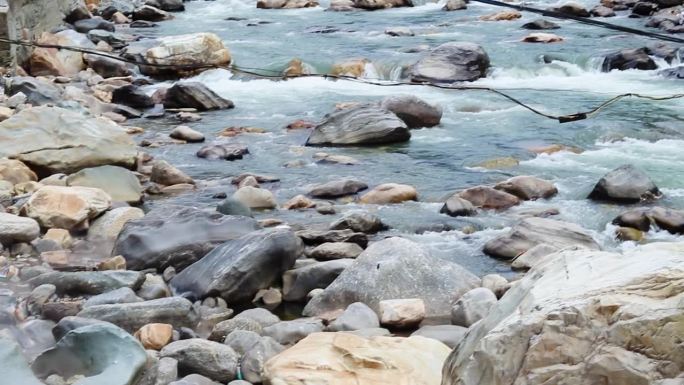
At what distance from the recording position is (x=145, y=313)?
402 centimetres

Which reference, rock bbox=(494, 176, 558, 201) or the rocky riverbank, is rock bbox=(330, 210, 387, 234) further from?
rock bbox=(494, 176, 558, 201)

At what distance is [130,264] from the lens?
4.97 metres

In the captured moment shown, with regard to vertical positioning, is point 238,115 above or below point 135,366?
below

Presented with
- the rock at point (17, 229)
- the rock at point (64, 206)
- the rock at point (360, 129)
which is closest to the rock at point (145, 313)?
the rock at point (17, 229)

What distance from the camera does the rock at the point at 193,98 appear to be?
10.0m

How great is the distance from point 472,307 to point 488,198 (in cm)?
239

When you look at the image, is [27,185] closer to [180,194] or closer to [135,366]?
[180,194]

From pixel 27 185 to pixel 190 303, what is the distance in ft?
8.04

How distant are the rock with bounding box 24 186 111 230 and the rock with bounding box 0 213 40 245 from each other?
8.2 inches

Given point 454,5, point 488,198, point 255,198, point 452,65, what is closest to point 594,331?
point 488,198

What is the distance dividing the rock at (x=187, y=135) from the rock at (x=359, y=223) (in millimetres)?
3004

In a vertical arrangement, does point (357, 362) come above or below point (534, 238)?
above

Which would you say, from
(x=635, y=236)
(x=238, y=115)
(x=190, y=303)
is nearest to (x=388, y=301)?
(x=190, y=303)

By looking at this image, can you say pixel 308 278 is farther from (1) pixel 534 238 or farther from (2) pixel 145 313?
(1) pixel 534 238
